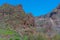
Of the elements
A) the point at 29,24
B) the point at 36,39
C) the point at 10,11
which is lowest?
the point at 36,39

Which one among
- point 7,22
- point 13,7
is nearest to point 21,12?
point 13,7

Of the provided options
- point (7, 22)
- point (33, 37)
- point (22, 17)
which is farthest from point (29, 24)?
point (33, 37)

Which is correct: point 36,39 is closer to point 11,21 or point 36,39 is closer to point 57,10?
point 11,21

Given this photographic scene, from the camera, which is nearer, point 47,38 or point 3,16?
point 47,38

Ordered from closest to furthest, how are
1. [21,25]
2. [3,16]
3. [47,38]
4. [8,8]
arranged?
1. [47,38]
2. [21,25]
3. [3,16]
4. [8,8]

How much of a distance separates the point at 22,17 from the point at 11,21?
8.36 feet

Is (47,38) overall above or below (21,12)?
below

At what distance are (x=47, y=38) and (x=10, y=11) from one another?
19.2m

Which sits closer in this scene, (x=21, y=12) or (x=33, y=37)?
(x=33, y=37)

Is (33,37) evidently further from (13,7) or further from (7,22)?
(13,7)

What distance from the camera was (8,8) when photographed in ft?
133

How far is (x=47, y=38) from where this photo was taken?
21.4 metres

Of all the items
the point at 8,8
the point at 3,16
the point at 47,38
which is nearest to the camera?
the point at 47,38

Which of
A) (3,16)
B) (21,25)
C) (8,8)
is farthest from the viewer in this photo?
(8,8)
